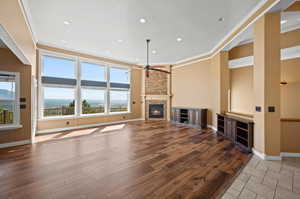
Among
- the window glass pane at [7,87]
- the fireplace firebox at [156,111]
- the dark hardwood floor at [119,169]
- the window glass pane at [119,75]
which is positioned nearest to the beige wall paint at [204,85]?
the fireplace firebox at [156,111]

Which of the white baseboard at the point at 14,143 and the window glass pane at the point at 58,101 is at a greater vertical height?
the window glass pane at the point at 58,101

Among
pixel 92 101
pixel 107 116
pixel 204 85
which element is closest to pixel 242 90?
pixel 204 85

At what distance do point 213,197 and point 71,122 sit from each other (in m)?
5.94

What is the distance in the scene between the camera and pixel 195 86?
6.65 metres

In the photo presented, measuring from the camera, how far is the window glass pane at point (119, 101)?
23.7 ft

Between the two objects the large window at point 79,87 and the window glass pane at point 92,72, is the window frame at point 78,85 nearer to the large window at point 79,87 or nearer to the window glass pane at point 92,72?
the large window at point 79,87

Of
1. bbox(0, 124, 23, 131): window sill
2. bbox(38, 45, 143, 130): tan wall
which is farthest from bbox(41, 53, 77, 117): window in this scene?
bbox(0, 124, 23, 131): window sill

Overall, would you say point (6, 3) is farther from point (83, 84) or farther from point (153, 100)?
point (153, 100)

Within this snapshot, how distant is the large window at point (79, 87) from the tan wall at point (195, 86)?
122 inches

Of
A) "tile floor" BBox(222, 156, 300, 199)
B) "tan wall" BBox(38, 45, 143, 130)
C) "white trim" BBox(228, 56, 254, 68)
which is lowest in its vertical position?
"tile floor" BBox(222, 156, 300, 199)

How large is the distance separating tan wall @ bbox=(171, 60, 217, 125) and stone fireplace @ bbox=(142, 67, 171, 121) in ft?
1.68

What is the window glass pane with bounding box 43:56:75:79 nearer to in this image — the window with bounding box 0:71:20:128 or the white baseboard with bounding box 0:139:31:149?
the window with bounding box 0:71:20:128

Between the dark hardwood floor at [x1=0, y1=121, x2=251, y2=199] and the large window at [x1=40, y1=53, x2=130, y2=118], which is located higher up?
the large window at [x1=40, y1=53, x2=130, y2=118]

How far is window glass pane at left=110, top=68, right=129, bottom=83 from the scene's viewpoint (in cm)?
716
